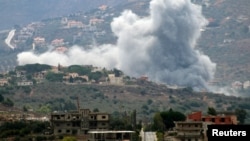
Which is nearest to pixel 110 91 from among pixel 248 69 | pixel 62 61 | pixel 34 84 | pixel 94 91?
pixel 94 91

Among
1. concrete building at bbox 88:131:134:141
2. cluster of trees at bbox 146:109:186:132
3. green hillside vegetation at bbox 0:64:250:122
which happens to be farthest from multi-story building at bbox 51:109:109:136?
green hillside vegetation at bbox 0:64:250:122

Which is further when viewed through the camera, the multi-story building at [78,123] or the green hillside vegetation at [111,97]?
the green hillside vegetation at [111,97]

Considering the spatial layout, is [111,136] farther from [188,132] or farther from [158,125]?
[158,125]

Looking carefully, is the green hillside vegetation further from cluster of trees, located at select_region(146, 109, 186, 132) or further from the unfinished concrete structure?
the unfinished concrete structure

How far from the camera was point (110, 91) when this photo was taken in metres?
128

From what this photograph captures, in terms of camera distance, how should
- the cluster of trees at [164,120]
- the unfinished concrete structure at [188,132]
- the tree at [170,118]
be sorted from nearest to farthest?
the unfinished concrete structure at [188,132], the cluster of trees at [164,120], the tree at [170,118]

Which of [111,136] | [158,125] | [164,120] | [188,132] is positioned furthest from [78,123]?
[111,136]

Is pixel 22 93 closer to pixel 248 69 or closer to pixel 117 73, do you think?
pixel 117 73

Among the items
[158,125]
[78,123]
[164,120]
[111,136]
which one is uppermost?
[164,120]

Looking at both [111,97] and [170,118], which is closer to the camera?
[170,118]

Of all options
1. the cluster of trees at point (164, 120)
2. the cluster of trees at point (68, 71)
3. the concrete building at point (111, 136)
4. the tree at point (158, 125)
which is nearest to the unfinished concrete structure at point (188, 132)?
the concrete building at point (111, 136)

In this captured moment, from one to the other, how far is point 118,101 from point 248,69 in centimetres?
6680

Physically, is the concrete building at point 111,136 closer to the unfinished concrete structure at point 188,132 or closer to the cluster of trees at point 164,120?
the unfinished concrete structure at point 188,132

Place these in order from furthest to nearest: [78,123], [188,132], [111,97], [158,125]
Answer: [111,97], [78,123], [158,125], [188,132]
